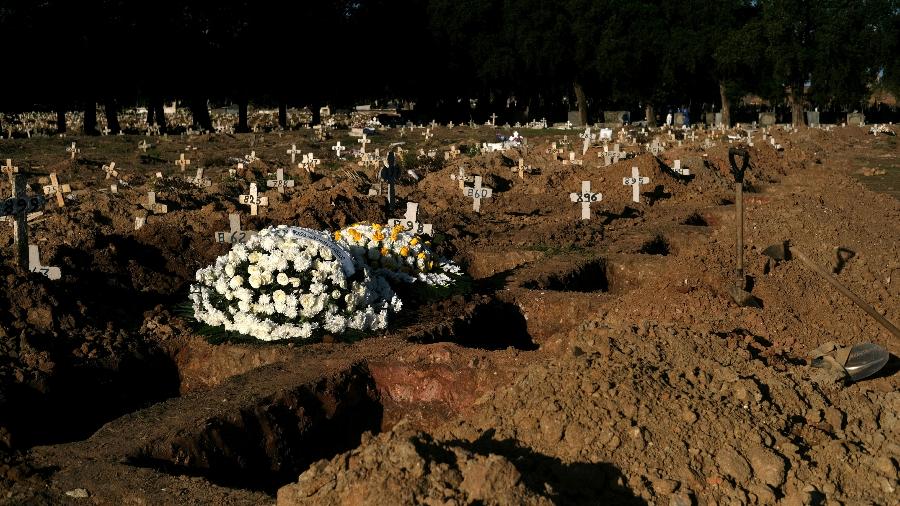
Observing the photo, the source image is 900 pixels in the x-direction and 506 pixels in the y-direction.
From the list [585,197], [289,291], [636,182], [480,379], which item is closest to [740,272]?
[480,379]

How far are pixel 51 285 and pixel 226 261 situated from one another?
1.55 metres

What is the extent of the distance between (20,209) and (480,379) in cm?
486

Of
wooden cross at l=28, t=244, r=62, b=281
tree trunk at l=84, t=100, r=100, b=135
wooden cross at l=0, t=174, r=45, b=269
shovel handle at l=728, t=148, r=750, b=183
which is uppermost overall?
shovel handle at l=728, t=148, r=750, b=183

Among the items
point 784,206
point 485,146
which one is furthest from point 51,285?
point 485,146

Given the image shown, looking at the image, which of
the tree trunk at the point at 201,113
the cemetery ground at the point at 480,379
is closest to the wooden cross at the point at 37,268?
the cemetery ground at the point at 480,379

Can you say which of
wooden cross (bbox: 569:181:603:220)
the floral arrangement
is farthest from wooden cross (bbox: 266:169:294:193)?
the floral arrangement

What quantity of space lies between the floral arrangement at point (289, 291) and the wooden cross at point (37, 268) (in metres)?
1.41

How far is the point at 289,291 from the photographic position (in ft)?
26.8

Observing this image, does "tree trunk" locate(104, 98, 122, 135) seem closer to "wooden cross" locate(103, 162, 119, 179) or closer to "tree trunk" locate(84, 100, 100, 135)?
"tree trunk" locate(84, 100, 100, 135)

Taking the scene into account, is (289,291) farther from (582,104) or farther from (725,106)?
(725,106)

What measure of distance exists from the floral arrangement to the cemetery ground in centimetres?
20

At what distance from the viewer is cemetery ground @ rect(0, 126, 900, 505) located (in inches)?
186

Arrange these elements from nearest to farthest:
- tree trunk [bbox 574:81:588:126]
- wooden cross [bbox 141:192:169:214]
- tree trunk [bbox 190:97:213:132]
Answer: wooden cross [bbox 141:192:169:214] < tree trunk [bbox 190:97:213:132] < tree trunk [bbox 574:81:588:126]

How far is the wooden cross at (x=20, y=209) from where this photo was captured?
8.86 m
